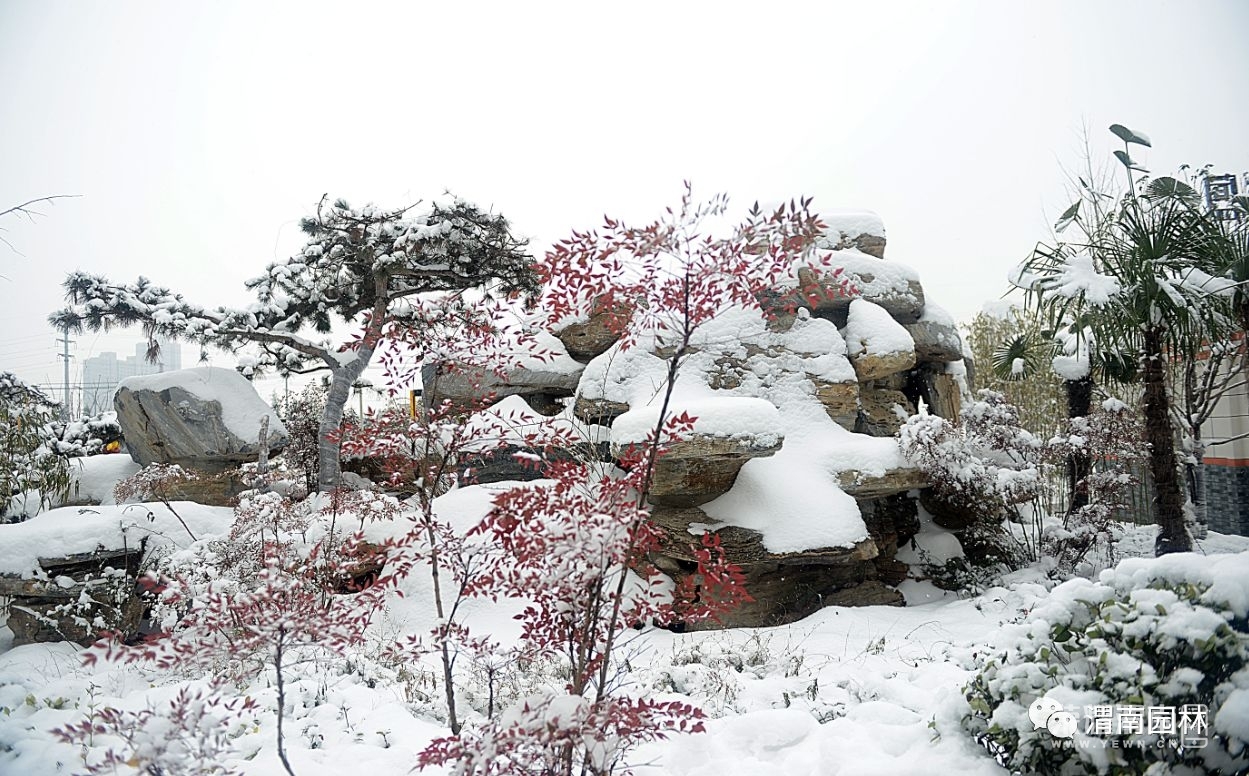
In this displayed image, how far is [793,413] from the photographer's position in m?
4.79

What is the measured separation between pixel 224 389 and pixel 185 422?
43cm

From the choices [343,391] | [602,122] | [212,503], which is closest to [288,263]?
[343,391]

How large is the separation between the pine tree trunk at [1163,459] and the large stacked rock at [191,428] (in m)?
6.52

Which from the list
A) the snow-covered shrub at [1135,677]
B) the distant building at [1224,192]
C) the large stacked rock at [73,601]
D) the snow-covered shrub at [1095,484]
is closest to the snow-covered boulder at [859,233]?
the snow-covered shrub at [1095,484]

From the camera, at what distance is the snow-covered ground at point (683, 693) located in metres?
1.82

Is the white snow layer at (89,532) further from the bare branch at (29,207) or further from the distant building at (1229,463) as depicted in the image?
the distant building at (1229,463)

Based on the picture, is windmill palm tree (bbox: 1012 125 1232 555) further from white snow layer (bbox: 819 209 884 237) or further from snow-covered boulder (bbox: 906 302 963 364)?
white snow layer (bbox: 819 209 884 237)

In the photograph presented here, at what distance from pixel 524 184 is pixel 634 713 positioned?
4.23 metres

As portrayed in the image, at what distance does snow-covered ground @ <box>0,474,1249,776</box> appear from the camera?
1818mm

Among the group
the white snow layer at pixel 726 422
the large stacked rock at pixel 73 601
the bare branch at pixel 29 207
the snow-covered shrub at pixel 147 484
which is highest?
the bare branch at pixel 29 207

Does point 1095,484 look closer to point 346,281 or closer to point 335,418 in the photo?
point 335,418

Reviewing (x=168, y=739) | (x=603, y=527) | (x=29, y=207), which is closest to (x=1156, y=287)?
(x=603, y=527)

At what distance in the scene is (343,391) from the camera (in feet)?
19.0

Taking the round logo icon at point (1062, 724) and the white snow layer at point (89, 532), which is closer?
the round logo icon at point (1062, 724)
